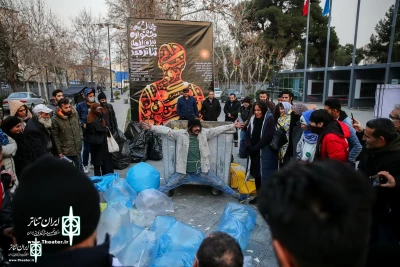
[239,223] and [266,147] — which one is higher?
[266,147]

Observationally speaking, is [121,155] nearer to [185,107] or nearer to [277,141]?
[185,107]

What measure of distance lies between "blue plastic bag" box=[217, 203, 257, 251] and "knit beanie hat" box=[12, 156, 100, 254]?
228cm

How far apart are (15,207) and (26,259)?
191 mm

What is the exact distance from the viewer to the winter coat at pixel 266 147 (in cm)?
414

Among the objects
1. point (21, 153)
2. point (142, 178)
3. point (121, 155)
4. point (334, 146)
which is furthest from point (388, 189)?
point (121, 155)

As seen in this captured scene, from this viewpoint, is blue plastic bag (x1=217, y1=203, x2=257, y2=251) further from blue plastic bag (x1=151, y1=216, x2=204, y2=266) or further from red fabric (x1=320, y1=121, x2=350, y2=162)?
red fabric (x1=320, y1=121, x2=350, y2=162)

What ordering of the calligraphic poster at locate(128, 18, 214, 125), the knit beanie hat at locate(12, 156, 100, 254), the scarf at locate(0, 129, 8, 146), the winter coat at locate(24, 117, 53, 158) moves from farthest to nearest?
1. the calligraphic poster at locate(128, 18, 214, 125)
2. the winter coat at locate(24, 117, 53, 158)
3. the scarf at locate(0, 129, 8, 146)
4. the knit beanie hat at locate(12, 156, 100, 254)

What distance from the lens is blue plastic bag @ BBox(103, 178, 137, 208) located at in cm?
395

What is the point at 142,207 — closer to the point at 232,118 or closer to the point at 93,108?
the point at 93,108

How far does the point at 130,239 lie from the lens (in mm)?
2693

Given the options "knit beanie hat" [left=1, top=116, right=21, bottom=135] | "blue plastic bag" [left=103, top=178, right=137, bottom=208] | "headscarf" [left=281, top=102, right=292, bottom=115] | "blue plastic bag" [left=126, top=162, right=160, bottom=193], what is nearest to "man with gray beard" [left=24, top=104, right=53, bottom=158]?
"knit beanie hat" [left=1, top=116, right=21, bottom=135]

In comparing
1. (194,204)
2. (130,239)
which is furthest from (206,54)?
(130,239)

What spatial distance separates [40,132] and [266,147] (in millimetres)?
3278

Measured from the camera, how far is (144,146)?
6777 millimetres
